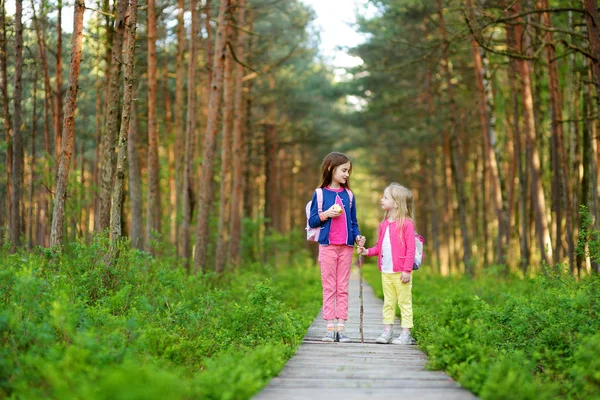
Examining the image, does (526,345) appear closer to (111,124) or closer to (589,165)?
(111,124)

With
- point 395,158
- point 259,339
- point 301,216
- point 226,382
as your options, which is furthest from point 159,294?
point 301,216

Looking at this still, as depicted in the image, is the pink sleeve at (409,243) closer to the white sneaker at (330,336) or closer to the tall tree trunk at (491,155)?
the white sneaker at (330,336)

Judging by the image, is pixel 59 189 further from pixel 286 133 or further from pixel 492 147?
pixel 286 133

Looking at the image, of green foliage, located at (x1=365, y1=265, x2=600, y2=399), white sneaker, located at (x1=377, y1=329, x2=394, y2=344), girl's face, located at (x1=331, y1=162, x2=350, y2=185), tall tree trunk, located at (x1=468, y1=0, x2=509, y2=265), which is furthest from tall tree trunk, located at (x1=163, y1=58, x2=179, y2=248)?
green foliage, located at (x1=365, y1=265, x2=600, y2=399)

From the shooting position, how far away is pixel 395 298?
8516 mm

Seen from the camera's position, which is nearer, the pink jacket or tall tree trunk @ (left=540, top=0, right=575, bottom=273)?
the pink jacket

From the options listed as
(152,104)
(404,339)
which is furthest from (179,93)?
(404,339)

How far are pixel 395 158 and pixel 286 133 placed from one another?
7.56 meters

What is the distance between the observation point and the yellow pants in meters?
8.38

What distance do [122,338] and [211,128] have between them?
34.1 ft

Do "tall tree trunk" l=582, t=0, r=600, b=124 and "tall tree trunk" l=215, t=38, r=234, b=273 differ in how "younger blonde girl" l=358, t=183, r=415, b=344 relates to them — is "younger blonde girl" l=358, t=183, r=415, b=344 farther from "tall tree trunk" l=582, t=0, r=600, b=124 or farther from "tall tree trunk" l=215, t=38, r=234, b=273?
"tall tree trunk" l=215, t=38, r=234, b=273

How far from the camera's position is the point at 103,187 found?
1245 cm

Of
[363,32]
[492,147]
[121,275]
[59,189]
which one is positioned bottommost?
[121,275]

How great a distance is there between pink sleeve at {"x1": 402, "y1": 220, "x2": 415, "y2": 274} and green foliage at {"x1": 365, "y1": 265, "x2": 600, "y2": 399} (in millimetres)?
735
